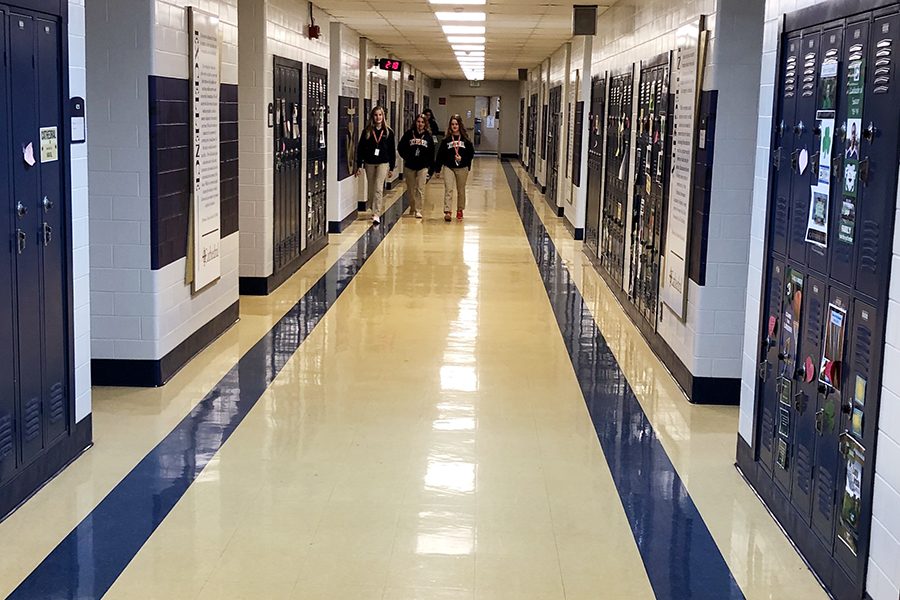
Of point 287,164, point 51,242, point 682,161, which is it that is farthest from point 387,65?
point 51,242

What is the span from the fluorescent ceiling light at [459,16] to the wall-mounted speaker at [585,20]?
60.8 inches

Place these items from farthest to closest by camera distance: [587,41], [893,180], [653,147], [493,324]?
[587,41]
[493,324]
[653,147]
[893,180]

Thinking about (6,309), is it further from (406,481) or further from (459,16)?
(459,16)

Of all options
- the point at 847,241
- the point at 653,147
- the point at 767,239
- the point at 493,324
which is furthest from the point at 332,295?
the point at 847,241

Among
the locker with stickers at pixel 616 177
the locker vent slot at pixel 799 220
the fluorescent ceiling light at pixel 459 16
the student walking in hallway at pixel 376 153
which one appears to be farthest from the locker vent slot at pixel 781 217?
the student walking in hallway at pixel 376 153

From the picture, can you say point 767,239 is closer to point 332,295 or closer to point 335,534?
point 335,534

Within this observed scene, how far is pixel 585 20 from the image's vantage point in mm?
10508

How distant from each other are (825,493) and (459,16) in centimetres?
936

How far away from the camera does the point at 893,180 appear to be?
3.07 meters

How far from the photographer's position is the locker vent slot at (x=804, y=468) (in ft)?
12.3

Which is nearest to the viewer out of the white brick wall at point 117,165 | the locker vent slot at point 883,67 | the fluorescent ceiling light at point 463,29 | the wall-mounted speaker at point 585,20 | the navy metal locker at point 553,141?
the locker vent slot at point 883,67

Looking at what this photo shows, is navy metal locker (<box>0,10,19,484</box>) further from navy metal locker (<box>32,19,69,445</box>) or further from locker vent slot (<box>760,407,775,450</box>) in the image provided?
locker vent slot (<box>760,407,775,450</box>)

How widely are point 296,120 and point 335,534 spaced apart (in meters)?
6.78

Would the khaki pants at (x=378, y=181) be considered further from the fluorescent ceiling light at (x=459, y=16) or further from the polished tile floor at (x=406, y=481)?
the polished tile floor at (x=406, y=481)
